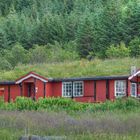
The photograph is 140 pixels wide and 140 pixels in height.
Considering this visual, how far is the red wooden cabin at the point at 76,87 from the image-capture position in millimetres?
37594

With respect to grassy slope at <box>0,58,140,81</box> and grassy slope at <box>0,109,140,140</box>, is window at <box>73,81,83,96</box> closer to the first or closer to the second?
grassy slope at <box>0,58,140,81</box>

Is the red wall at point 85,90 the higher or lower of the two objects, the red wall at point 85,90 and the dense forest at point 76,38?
the lower

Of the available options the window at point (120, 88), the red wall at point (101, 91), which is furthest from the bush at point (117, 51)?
the window at point (120, 88)

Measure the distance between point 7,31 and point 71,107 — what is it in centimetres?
8069

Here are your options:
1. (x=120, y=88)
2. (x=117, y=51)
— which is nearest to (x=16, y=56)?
(x=117, y=51)

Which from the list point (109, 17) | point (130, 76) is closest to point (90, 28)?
point (109, 17)

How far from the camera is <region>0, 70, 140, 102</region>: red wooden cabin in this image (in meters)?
37.6

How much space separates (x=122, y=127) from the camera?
54.9 ft

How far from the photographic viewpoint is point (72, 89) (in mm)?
39656

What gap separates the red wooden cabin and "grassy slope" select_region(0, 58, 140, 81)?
1.13m

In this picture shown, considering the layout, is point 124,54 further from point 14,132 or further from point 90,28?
point 14,132

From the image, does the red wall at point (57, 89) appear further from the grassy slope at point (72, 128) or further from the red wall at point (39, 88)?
the grassy slope at point (72, 128)

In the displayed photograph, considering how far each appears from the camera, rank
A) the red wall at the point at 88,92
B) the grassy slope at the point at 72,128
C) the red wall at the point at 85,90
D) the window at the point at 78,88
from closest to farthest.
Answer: the grassy slope at the point at 72,128 < the red wall at the point at 85,90 < the red wall at the point at 88,92 < the window at the point at 78,88

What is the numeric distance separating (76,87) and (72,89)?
0.35 m
